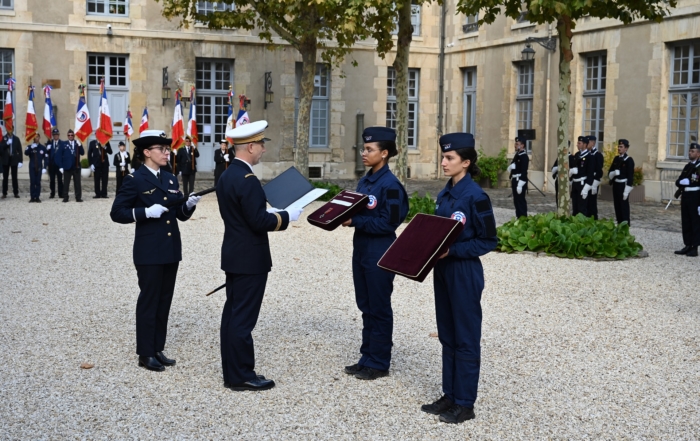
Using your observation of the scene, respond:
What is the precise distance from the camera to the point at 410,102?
30422mm

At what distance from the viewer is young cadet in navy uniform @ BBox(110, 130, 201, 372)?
20.7 ft

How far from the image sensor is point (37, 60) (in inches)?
1010

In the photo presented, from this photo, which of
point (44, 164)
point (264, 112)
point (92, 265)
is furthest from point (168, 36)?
point (92, 265)

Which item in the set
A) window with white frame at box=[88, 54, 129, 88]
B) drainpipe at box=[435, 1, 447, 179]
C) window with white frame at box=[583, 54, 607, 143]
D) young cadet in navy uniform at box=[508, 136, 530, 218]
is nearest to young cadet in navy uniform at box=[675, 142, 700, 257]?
young cadet in navy uniform at box=[508, 136, 530, 218]

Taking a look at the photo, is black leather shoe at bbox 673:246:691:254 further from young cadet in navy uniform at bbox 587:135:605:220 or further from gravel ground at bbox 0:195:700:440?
young cadet in navy uniform at bbox 587:135:605:220

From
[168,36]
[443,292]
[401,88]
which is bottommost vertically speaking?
[443,292]

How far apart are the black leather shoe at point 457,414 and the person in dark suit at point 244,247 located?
1249mm

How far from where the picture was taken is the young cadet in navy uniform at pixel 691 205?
39.8 ft

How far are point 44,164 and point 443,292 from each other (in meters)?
18.7

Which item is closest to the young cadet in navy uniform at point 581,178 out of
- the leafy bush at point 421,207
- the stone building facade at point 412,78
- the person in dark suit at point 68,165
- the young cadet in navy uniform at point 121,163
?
the leafy bush at point 421,207

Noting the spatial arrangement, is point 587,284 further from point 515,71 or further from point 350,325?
point 515,71

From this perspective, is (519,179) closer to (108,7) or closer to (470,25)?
(470,25)

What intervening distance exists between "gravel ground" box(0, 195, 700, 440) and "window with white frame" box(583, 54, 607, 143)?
12.4 meters

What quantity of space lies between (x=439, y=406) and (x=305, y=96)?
49.2ft
